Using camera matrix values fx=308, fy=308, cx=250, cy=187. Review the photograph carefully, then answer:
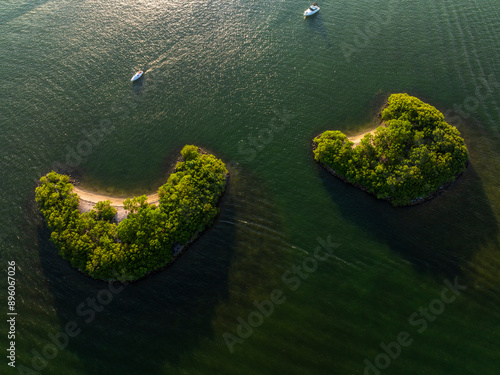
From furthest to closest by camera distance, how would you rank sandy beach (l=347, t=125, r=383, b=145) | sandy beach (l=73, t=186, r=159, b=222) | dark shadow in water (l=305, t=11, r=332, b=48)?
1. dark shadow in water (l=305, t=11, r=332, b=48)
2. sandy beach (l=347, t=125, r=383, b=145)
3. sandy beach (l=73, t=186, r=159, b=222)

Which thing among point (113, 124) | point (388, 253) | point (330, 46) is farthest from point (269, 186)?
point (330, 46)

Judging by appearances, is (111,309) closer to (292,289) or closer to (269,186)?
(292,289)

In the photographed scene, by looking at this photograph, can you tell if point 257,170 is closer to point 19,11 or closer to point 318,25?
point 318,25

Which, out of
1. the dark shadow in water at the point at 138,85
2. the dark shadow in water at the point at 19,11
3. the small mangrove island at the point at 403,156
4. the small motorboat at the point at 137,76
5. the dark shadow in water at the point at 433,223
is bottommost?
the dark shadow in water at the point at 433,223

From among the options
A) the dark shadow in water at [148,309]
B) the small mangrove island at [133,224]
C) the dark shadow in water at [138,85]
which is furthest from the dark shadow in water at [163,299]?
the dark shadow in water at [138,85]

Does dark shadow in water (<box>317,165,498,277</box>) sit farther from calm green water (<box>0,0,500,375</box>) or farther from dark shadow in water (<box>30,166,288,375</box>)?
dark shadow in water (<box>30,166,288,375</box>)

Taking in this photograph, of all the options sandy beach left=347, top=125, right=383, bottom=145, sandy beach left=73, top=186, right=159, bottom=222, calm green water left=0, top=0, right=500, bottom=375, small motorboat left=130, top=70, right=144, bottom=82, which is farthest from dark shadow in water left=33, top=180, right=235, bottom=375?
small motorboat left=130, top=70, right=144, bottom=82

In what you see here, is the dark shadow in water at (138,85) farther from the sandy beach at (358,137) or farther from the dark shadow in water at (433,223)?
the sandy beach at (358,137)

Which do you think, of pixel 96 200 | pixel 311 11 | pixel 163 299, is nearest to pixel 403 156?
pixel 163 299
